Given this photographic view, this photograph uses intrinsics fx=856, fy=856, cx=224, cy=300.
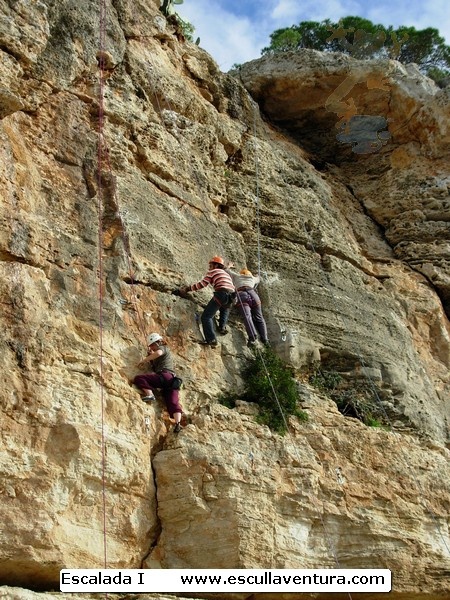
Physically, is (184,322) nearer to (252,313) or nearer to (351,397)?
(252,313)

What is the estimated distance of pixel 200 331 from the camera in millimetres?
A: 11547

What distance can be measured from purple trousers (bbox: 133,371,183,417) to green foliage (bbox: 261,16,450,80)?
658 inches

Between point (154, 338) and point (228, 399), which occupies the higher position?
point (154, 338)

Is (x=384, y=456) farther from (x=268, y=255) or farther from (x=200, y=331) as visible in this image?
(x=268, y=255)

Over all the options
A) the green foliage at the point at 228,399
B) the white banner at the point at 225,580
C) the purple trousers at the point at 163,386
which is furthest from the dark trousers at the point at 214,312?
the white banner at the point at 225,580

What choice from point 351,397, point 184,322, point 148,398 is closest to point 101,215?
point 184,322

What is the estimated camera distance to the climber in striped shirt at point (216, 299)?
11.4 metres

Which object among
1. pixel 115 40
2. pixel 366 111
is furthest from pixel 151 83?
pixel 366 111

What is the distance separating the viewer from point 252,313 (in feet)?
40.9

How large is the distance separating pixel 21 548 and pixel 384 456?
505 centimetres

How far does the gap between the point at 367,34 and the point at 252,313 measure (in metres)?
14.5

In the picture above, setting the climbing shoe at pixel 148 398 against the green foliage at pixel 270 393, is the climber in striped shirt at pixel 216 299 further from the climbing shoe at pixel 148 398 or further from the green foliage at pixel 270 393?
the climbing shoe at pixel 148 398

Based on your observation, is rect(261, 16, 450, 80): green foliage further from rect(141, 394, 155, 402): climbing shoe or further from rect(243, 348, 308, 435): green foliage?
rect(141, 394, 155, 402): climbing shoe

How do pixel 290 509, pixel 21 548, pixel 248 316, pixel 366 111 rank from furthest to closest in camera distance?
pixel 366 111 → pixel 248 316 → pixel 290 509 → pixel 21 548
